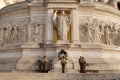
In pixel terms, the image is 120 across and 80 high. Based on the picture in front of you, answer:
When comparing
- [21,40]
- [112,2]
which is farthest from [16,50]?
[112,2]

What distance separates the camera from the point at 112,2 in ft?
102

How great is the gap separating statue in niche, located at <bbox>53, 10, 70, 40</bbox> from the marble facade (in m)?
0.22

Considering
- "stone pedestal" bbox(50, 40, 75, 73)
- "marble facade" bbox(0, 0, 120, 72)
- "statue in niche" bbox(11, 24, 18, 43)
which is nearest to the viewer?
"stone pedestal" bbox(50, 40, 75, 73)

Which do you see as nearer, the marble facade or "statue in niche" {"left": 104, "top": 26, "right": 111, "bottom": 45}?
the marble facade

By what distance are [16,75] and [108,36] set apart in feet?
29.6

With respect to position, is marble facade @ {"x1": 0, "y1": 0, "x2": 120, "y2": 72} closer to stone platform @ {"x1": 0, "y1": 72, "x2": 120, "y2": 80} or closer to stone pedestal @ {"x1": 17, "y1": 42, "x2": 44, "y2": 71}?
stone pedestal @ {"x1": 17, "y1": 42, "x2": 44, "y2": 71}

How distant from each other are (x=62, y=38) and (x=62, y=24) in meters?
0.96

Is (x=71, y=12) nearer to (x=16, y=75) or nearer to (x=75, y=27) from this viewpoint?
(x=75, y=27)

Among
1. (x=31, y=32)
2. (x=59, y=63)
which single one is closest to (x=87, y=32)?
(x=59, y=63)

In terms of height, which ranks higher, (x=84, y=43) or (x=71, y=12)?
Result: (x=71, y=12)

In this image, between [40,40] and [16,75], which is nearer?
[16,75]

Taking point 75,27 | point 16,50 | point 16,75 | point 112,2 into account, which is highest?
point 112,2

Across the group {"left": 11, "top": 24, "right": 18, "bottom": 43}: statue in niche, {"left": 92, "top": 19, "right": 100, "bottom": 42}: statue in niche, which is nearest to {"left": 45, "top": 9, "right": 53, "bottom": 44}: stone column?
{"left": 11, "top": 24, "right": 18, "bottom": 43}: statue in niche

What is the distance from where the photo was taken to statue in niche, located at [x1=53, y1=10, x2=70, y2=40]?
60.4 feet
